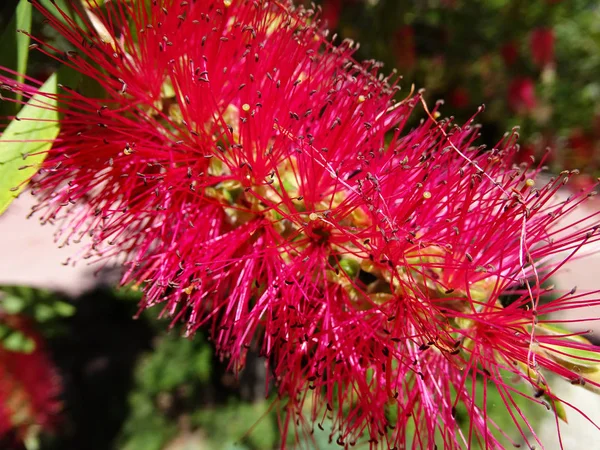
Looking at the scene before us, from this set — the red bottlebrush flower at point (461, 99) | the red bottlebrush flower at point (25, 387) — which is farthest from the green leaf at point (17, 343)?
the red bottlebrush flower at point (461, 99)

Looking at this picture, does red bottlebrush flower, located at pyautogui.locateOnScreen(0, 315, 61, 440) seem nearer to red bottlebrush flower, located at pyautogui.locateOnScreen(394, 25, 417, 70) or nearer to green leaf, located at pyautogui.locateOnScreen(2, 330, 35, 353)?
green leaf, located at pyautogui.locateOnScreen(2, 330, 35, 353)

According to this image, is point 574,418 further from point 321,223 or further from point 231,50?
point 231,50

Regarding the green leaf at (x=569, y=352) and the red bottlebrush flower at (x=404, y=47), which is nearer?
the green leaf at (x=569, y=352)

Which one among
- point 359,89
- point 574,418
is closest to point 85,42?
point 359,89

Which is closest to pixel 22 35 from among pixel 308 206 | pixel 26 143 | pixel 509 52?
pixel 26 143

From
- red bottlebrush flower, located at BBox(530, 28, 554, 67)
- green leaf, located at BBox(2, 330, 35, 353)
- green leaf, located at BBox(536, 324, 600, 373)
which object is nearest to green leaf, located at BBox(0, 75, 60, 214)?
green leaf, located at BBox(536, 324, 600, 373)

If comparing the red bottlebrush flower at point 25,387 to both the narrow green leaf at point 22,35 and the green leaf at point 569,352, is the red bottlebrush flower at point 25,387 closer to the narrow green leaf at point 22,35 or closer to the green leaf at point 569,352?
the narrow green leaf at point 22,35

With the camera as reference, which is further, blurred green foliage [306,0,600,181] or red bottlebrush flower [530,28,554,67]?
red bottlebrush flower [530,28,554,67]
